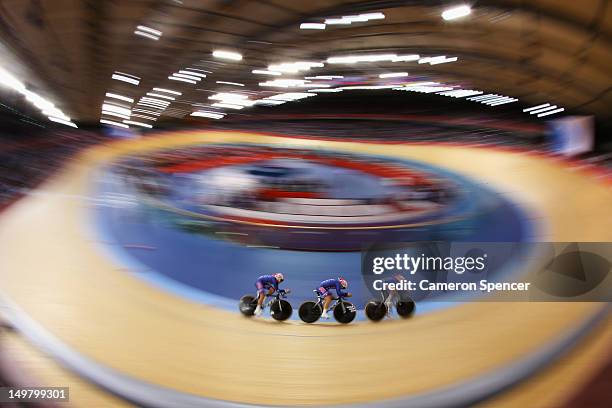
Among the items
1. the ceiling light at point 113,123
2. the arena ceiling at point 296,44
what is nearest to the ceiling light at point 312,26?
the arena ceiling at point 296,44

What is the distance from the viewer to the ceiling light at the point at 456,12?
4.30 ft

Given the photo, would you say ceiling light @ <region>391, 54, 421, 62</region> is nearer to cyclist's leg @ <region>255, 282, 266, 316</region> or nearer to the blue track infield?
the blue track infield

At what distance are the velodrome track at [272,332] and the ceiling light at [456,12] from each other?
49 centimetres

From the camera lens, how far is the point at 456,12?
1315mm

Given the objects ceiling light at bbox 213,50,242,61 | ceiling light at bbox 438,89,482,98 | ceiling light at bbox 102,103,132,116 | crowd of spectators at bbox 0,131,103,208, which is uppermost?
ceiling light at bbox 213,50,242,61

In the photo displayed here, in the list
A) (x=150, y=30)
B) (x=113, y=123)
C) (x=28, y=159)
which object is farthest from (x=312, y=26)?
(x=28, y=159)

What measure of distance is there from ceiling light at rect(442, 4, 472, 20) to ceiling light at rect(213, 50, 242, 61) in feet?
2.62

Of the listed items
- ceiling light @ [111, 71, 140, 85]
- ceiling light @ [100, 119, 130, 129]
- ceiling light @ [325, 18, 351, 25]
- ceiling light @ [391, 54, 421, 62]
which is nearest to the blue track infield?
ceiling light @ [100, 119, 130, 129]

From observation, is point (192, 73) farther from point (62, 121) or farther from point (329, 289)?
point (329, 289)

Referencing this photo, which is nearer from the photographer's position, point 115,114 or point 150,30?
point 150,30

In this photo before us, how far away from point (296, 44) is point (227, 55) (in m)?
0.28

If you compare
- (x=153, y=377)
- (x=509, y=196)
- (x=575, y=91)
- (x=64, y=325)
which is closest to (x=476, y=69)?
(x=575, y=91)

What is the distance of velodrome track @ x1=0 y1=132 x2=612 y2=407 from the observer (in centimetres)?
132

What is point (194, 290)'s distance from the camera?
4.61ft
